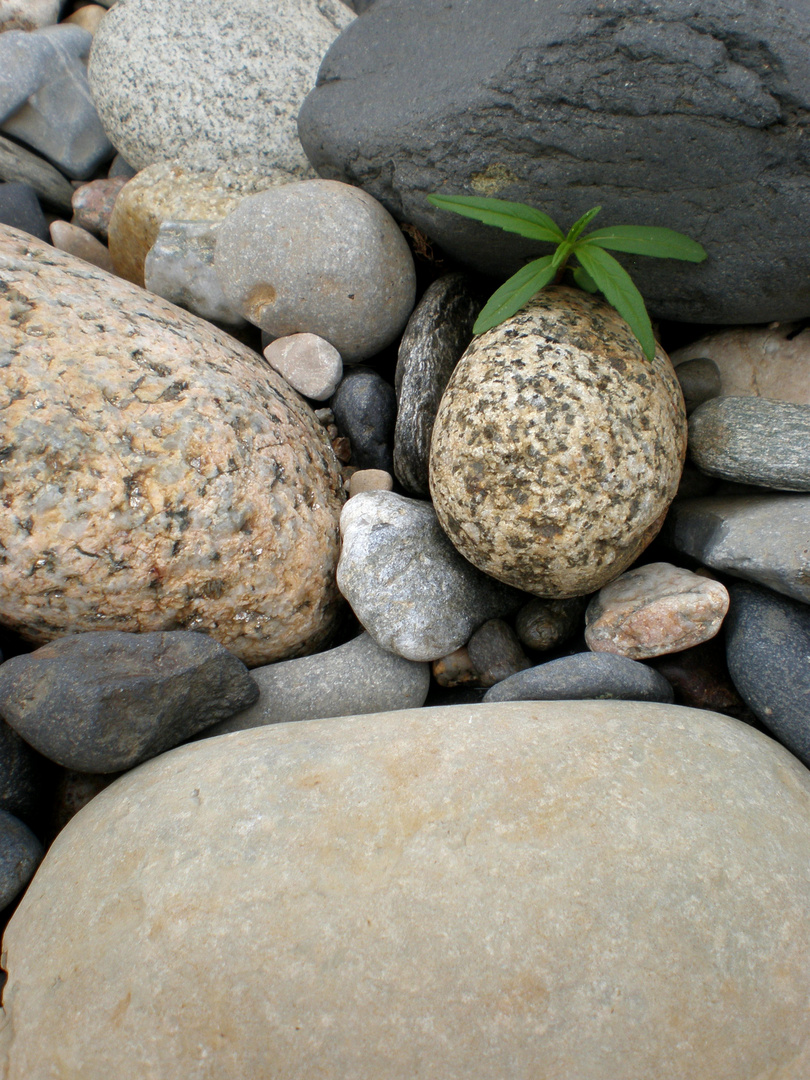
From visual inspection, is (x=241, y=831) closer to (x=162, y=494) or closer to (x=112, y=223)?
(x=162, y=494)

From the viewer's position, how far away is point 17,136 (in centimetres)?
341

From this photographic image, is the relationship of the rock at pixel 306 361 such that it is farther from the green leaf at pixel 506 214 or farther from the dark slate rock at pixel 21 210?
the dark slate rock at pixel 21 210

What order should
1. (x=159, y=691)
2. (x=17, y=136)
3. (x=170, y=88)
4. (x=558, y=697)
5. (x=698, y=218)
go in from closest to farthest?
(x=159, y=691), (x=558, y=697), (x=698, y=218), (x=170, y=88), (x=17, y=136)

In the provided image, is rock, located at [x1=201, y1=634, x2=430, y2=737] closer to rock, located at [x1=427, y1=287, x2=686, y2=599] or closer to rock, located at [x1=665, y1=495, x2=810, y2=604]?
rock, located at [x1=427, y1=287, x2=686, y2=599]

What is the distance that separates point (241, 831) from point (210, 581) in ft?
2.60

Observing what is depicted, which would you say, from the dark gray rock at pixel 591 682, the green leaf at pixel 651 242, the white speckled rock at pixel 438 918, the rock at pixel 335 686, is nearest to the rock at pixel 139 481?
the rock at pixel 335 686

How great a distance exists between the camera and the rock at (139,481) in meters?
1.85

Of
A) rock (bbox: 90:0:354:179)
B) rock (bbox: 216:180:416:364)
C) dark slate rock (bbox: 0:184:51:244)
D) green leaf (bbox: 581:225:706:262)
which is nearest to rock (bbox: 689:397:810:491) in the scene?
green leaf (bbox: 581:225:706:262)

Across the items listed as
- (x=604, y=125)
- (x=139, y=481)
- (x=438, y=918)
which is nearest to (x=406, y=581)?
(x=139, y=481)

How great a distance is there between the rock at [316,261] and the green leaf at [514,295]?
0.67m

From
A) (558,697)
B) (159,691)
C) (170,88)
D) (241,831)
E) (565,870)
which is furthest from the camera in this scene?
(170,88)

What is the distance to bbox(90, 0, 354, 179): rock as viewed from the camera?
2.90 m

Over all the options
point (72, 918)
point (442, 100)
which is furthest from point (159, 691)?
point (442, 100)

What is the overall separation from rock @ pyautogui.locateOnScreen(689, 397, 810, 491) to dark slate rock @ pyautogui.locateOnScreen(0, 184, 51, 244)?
3.18 metres
